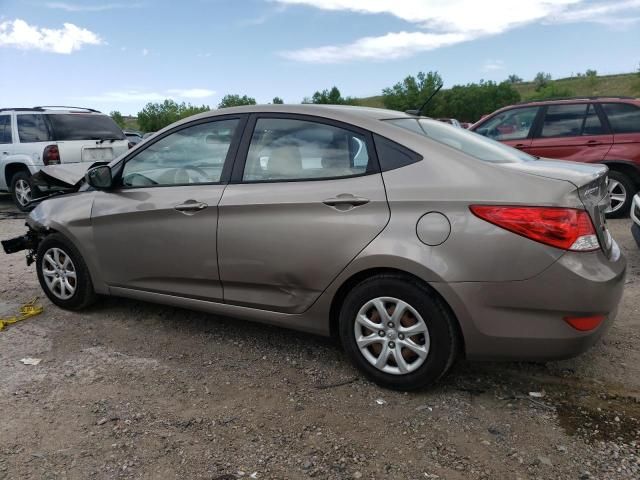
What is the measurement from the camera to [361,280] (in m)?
3.03

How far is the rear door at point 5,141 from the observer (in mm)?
9578

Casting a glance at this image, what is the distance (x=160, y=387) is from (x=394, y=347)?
54.8 inches

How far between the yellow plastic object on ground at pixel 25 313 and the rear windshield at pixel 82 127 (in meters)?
5.54

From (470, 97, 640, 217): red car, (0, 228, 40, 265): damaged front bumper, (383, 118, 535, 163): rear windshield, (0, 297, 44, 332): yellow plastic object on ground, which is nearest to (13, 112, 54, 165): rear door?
(0, 228, 40, 265): damaged front bumper

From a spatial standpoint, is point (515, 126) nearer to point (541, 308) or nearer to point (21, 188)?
point (541, 308)

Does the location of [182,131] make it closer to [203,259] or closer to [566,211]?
[203,259]

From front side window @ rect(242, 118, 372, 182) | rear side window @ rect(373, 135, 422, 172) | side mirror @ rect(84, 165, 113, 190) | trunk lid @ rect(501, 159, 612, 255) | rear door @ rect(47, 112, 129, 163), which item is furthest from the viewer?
rear door @ rect(47, 112, 129, 163)

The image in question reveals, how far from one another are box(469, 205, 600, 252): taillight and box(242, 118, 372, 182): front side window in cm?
81

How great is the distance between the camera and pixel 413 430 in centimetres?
270

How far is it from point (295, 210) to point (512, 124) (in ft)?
20.4

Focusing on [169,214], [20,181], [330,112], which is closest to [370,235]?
[330,112]

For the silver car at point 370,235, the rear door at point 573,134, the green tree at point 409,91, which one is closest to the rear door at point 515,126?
the rear door at point 573,134

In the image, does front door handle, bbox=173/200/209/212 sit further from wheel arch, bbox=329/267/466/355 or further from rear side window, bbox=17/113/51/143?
rear side window, bbox=17/113/51/143

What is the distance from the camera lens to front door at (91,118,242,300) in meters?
3.51
